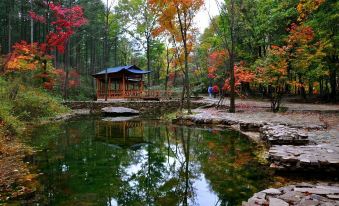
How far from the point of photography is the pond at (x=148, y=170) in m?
5.59

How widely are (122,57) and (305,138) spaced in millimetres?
49349

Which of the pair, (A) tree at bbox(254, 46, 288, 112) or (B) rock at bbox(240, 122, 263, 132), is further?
(A) tree at bbox(254, 46, 288, 112)

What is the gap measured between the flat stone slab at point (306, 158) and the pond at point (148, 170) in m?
0.45

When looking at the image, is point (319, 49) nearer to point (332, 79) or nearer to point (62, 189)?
point (332, 79)

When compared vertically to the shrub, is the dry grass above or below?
below

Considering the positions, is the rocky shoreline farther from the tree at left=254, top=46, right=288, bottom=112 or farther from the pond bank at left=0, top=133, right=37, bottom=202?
the tree at left=254, top=46, right=288, bottom=112

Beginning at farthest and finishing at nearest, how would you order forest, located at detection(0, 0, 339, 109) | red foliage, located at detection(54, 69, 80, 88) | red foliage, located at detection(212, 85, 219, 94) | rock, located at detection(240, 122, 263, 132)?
1. red foliage, located at detection(212, 85, 219, 94)
2. red foliage, located at detection(54, 69, 80, 88)
3. forest, located at detection(0, 0, 339, 109)
4. rock, located at detection(240, 122, 263, 132)

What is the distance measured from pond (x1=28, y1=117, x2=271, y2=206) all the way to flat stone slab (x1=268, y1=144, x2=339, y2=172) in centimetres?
45

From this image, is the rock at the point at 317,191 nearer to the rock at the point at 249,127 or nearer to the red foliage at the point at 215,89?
the rock at the point at 249,127

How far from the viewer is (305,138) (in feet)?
28.1

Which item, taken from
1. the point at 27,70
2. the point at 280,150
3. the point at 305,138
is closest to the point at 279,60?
the point at 305,138

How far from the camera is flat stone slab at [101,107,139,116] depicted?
2314 cm

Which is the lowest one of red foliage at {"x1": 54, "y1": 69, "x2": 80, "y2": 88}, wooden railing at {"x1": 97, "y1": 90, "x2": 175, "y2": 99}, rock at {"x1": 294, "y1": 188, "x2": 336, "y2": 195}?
rock at {"x1": 294, "y1": 188, "x2": 336, "y2": 195}

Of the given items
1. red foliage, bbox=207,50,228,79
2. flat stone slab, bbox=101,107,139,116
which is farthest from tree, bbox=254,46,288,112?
flat stone slab, bbox=101,107,139,116
